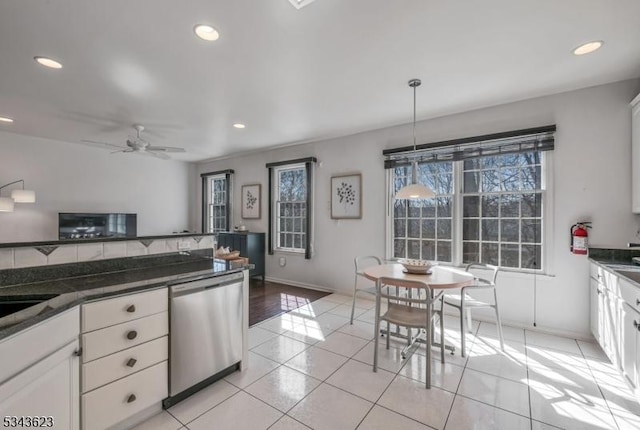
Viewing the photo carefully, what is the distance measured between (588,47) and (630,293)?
1.95 metres

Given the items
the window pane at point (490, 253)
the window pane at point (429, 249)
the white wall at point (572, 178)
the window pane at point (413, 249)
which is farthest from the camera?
the window pane at point (413, 249)

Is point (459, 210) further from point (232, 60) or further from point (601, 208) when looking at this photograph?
point (232, 60)

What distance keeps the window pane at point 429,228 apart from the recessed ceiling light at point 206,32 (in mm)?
3304

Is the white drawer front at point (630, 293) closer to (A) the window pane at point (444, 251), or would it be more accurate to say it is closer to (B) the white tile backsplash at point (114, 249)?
(A) the window pane at point (444, 251)

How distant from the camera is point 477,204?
3572 millimetres

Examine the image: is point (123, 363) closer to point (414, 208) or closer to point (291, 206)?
point (414, 208)

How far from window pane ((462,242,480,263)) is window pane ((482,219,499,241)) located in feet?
0.50

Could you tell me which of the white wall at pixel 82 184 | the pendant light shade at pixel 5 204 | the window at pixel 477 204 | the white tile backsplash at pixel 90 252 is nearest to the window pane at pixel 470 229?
the window at pixel 477 204

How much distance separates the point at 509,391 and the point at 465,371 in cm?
32

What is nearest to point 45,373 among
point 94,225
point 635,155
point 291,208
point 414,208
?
point 414,208

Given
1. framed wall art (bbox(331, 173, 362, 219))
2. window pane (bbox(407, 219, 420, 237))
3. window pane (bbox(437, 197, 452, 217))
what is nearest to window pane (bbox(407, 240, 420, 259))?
window pane (bbox(407, 219, 420, 237))

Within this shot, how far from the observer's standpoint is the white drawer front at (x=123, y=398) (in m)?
1.47

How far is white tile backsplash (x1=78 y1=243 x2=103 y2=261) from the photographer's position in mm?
1894

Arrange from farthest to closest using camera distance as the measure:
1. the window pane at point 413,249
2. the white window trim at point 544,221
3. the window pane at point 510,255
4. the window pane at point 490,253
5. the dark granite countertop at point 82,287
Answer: the window pane at point 413,249, the window pane at point 490,253, the window pane at point 510,255, the white window trim at point 544,221, the dark granite countertop at point 82,287
